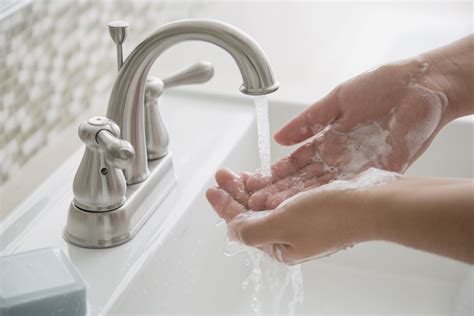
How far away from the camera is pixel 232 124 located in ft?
4.03

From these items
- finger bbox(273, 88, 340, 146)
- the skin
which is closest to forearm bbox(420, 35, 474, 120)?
the skin

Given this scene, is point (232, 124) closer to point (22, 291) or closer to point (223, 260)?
point (223, 260)

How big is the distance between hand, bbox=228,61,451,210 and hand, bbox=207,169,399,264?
0.17 meters

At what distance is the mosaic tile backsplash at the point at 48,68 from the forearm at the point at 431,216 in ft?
1.76

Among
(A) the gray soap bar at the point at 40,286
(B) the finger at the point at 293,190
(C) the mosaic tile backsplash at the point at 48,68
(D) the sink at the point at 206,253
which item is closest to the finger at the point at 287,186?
(B) the finger at the point at 293,190

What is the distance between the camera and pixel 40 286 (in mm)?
733

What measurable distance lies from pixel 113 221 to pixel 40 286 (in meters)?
0.19

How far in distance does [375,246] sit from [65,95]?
1.73 ft

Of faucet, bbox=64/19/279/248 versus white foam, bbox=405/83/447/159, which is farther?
white foam, bbox=405/83/447/159

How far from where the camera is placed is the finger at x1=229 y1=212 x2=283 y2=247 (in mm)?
803

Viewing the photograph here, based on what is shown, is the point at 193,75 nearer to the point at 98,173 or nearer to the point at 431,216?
the point at 98,173

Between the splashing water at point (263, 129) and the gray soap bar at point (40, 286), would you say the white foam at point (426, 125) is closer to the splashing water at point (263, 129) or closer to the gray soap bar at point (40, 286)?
the splashing water at point (263, 129)

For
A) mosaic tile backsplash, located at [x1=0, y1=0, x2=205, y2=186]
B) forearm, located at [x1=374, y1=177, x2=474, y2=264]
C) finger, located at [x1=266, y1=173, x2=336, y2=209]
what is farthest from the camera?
mosaic tile backsplash, located at [x1=0, y1=0, x2=205, y2=186]

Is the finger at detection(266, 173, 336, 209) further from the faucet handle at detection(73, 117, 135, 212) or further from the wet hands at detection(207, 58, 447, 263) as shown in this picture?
the faucet handle at detection(73, 117, 135, 212)
